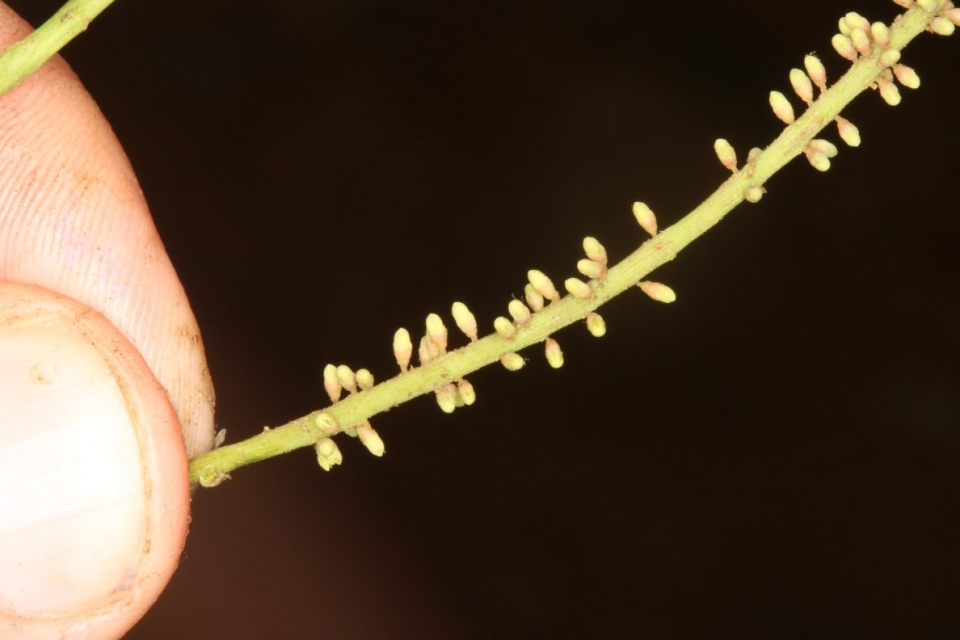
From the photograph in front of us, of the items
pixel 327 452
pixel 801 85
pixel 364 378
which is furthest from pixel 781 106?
pixel 327 452

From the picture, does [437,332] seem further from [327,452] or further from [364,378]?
[327,452]

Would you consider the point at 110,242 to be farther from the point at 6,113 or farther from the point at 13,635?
the point at 13,635

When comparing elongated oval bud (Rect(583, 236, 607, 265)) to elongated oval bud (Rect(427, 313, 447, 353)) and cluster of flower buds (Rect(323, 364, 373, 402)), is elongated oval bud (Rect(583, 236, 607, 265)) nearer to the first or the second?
elongated oval bud (Rect(427, 313, 447, 353))

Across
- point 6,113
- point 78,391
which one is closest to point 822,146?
point 78,391

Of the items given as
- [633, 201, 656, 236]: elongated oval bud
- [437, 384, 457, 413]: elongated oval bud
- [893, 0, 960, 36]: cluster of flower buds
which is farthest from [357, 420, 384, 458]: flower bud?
[893, 0, 960, 36]: cluster of flower buds

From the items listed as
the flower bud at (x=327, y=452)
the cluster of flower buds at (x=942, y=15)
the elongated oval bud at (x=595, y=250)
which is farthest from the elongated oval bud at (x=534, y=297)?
the cluster of flower buds at (x=942, y=15)
